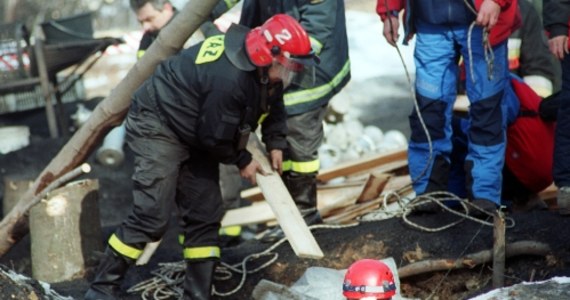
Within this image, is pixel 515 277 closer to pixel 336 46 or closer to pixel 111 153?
pixel 336 46

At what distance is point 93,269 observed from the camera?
7.86m

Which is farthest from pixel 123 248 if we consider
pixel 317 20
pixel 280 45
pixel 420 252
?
pixel 317 20

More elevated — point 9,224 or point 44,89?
point 9,224

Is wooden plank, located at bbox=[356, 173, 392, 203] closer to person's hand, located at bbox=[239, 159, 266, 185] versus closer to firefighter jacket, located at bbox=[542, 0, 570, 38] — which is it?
person's hand, located at bbox=[239, 159, 266, 185]

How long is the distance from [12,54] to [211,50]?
816 centimetres

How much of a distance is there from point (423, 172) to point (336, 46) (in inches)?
43.1

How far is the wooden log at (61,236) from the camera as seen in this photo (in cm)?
772

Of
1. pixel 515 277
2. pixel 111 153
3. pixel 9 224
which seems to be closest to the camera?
pixel 515 277

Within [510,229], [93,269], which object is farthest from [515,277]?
[93,269]

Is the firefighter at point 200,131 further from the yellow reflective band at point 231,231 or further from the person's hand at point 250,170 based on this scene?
the yellow reflective band at point 231,231

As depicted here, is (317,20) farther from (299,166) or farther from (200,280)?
(200,280)

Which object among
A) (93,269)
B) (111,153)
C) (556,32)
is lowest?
(111,153)

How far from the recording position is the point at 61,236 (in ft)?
25.5

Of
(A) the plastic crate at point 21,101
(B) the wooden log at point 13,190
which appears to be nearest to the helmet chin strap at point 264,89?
(B) the wooden log at point 13,190
